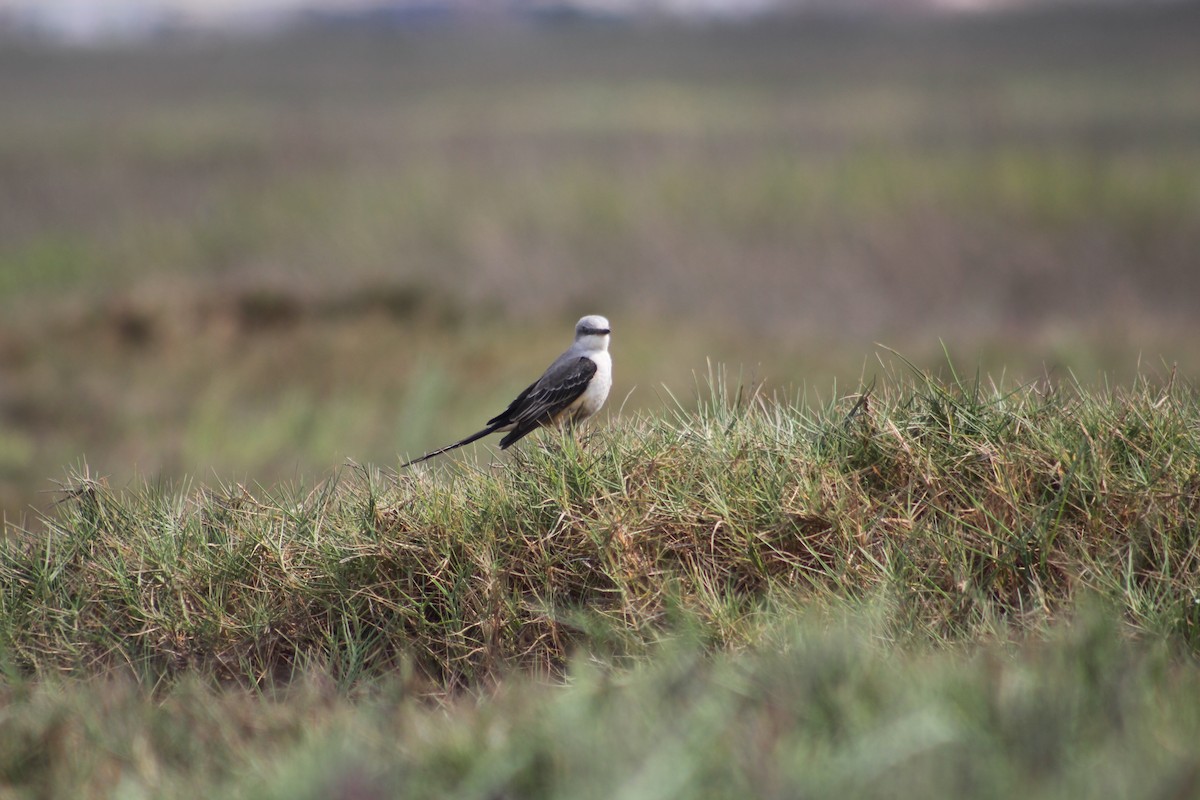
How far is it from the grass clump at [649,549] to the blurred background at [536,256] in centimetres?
50

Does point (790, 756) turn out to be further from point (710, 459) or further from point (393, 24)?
point (393, 24)

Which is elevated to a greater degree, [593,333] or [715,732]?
[593,333]

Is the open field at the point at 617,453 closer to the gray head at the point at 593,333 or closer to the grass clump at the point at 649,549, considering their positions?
the grass clump at the point at 649,549

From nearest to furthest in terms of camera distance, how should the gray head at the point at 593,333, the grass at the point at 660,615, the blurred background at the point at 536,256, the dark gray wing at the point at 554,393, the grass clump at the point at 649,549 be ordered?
the grass at the point at 660,615 < the grass clump at the point at 649,549 < the dark gray wing at the point at 554,393 < the gray head at the point at 593,333 < the blurred background at the point at 536,256

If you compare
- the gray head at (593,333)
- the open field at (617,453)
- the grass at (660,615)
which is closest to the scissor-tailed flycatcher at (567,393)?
the gray head at (593,333)

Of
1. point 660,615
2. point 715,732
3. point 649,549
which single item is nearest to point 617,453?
point 649,549

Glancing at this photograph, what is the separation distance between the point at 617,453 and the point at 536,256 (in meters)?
13.3

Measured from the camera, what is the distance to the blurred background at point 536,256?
465 inches

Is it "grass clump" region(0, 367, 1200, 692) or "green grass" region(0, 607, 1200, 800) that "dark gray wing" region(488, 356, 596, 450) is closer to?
"grass clump" region(0, 367, 1200, 692)

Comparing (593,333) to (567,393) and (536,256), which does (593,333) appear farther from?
(536,256)

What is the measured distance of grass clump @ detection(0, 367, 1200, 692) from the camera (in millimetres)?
3682

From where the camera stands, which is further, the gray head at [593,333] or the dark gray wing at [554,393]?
the gray head at [593,333]

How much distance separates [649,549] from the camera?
3912 mm

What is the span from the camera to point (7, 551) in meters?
4.32
